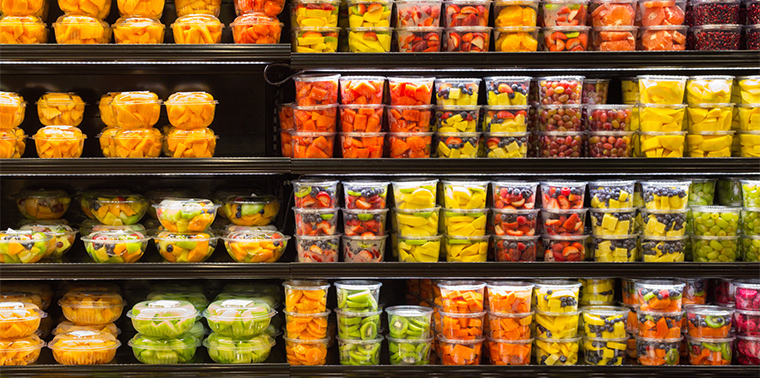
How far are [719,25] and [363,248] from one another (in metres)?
1.72

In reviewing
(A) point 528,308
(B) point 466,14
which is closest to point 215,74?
Result: (B) point 466,14

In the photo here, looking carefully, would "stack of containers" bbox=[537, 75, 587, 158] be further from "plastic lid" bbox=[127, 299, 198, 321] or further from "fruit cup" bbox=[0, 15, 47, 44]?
"fruit cup" bbox=[0, 15, 47, 44]

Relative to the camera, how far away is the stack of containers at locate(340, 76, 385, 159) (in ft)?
8.47

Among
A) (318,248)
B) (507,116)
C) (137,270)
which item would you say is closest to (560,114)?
(507,116)

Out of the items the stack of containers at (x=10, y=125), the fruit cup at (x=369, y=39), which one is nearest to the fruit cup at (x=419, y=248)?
the fruit cup at (x=369, y=39)

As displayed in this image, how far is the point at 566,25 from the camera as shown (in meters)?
2.62

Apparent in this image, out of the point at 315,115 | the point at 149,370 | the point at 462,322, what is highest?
the point at 315,115

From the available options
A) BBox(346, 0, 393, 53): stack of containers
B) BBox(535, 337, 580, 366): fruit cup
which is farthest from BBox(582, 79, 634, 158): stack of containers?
BBox(346, 0, 393, 53): stack of containers

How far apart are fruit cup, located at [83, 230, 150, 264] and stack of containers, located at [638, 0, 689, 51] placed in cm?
229

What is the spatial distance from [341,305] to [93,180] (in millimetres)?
1444

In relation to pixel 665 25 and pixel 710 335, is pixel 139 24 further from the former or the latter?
pixel 710 335

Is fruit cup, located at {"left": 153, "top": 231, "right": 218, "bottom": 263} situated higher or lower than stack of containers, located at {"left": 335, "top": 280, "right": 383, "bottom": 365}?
higher

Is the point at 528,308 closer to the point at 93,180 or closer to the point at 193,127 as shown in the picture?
the point at 193,127

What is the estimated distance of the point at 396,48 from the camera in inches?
107
